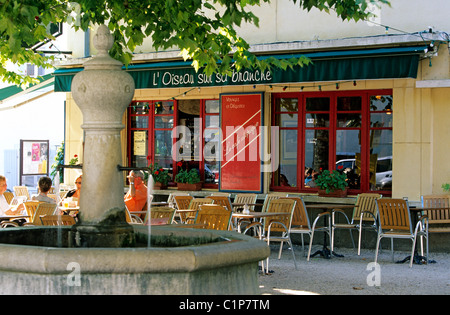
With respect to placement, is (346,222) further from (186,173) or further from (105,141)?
(105,141)

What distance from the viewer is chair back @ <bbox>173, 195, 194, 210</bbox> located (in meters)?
12.9

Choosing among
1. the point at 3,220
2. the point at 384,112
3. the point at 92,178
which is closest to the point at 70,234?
the point at 92,178

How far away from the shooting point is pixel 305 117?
47.1 ft

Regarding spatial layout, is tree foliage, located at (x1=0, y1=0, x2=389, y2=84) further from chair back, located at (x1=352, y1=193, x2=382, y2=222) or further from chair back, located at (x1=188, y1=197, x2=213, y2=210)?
chair back, located at (x1=352, y1=193, x2=382, y2=222)

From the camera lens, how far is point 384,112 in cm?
1363

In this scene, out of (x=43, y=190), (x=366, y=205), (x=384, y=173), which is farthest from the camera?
(x=384, y=173)

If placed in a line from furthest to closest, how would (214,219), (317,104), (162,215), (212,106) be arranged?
(212,106), (317,104), (162,215), (214,219)

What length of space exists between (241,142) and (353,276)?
197 inches

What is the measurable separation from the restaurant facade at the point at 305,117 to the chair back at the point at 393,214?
77.5 inches

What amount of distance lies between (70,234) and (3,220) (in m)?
5.67

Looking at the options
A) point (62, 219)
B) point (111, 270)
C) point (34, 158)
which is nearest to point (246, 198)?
point (62, 219)

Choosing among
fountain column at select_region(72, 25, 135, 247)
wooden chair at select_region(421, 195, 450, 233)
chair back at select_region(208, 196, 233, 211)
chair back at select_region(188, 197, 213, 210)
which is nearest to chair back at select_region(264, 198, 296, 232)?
chair back at select_region(208, 196, 233, 211)

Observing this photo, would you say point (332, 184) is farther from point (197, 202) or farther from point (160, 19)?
point (160, 19)

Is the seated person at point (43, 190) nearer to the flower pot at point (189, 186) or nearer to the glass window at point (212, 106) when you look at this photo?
the flower pot at point (189, 186)
